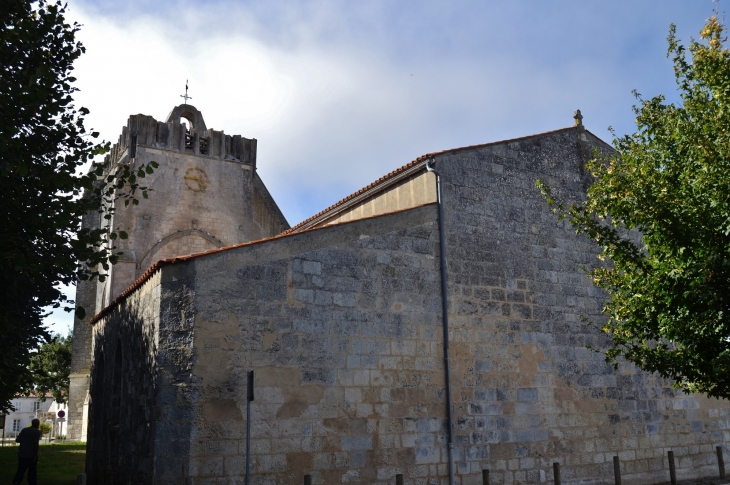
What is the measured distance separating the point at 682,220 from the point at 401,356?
485 centimetres

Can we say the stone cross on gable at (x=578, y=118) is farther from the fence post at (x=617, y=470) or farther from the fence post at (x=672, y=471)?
the fence post at (x=672, y=471)

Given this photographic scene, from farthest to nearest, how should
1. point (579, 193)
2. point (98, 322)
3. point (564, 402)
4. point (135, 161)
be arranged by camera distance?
point (135, 161) < point (98, 322) < point (579, 193) < point (564, 402)

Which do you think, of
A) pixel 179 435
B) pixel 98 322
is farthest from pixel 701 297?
pixel 98 322

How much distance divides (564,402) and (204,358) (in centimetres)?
722

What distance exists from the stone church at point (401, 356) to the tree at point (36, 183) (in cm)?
141

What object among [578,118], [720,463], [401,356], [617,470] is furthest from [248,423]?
[720,463]

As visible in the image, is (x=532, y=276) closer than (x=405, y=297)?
No

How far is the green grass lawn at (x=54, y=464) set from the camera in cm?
1548

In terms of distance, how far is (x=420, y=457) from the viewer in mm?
10828

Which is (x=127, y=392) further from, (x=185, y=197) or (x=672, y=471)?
(x=185, y=197)

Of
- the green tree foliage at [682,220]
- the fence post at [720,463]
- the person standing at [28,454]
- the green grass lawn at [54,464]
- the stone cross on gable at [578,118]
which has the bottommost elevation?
the green grass lawn at [54,464]

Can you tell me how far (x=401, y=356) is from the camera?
11086 millimetres

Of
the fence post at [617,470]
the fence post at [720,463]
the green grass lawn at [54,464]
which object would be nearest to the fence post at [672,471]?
the fence post at [617,470]

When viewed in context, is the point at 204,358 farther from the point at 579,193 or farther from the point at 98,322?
the point at 579,193
